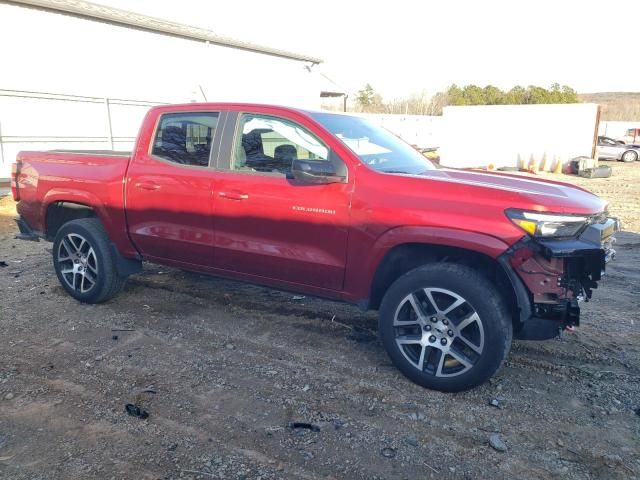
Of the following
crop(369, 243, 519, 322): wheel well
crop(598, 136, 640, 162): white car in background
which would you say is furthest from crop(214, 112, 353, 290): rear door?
crop(598, 136, 640, 162): white car in background

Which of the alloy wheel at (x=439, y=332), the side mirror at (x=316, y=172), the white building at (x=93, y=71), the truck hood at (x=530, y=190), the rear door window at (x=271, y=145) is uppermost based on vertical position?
the white building at (x=93, y=71)

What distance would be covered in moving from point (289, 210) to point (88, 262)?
2.43m

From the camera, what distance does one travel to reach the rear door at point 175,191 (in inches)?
170

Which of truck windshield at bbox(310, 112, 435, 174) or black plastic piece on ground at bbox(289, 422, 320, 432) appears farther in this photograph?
truck windshield at bbox(310, 112, 435, 174)

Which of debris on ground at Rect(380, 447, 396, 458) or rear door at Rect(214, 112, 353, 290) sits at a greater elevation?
rear door at Rect(214, 112, 353, 290)

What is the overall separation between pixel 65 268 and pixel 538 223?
4.53m

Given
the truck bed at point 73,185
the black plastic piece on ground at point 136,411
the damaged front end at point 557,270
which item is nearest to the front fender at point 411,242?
the damaged front end at point 557,270

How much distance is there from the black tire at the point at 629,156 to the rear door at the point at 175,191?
102ft

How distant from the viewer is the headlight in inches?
123

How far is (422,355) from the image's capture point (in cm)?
348

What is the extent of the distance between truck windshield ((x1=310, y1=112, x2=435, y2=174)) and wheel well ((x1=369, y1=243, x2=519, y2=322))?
0.66 m

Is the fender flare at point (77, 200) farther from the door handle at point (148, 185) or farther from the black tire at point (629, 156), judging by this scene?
the black tire at point (629, 156)

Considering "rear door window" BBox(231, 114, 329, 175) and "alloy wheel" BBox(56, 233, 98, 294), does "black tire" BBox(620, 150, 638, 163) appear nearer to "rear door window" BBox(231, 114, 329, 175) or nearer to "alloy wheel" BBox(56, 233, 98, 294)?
"rear door window" BBox(231, 114, 329, 175)

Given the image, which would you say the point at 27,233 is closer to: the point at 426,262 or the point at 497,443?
the point at 426,262
